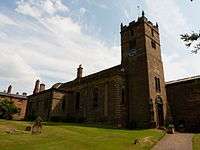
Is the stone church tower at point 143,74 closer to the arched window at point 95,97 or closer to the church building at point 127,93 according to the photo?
the church building at point 127,93

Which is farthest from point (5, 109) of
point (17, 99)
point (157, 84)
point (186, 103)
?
point (186, 103)

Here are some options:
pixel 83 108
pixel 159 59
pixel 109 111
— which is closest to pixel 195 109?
pixel 159 59

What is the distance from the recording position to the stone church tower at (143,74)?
32.0 metres

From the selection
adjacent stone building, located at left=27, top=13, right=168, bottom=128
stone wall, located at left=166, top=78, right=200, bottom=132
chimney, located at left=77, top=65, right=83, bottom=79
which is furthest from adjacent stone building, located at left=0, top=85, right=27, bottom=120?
stone wall, located at left=166, top=78, right=200, bottom=132

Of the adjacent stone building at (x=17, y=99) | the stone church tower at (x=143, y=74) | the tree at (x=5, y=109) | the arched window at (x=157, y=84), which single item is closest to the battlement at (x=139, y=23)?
the stone church tower at (x=143, y=74)

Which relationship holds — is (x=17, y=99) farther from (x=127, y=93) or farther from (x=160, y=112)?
(x=160, y=112)

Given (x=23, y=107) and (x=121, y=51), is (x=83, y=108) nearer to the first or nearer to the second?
(x=121, y=51)

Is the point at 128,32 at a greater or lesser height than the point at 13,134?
greater

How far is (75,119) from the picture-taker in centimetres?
3809

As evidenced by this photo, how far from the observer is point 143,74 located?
34000 mm

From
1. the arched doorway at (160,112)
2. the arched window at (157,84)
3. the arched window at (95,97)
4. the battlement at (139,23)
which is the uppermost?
the battlement at (139,23)

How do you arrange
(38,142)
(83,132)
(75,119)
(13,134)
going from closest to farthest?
(38,142), (13,134), (83,132), (75,119)

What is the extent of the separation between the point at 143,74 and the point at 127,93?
3.95 m

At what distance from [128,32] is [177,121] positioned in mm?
17438
